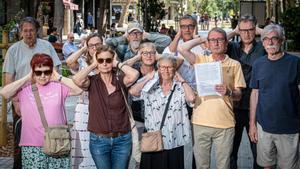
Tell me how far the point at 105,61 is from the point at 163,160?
1.10 metres

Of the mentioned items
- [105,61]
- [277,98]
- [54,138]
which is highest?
[105,61]

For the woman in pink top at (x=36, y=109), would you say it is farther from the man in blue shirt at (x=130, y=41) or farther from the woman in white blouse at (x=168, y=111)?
the man in blue shirt at (x=130, y=41)

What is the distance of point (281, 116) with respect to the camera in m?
5.29

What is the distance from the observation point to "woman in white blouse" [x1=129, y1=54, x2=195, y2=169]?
5.30 meters

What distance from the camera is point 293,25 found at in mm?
26391

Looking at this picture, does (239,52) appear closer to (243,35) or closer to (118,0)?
(243,35)

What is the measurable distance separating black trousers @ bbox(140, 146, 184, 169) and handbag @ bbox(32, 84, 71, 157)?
0.77 metres

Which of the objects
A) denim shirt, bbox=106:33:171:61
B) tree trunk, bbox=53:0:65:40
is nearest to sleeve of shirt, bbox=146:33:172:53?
denim shirt, bbox=106:33:171:61

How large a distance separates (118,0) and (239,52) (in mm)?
63609

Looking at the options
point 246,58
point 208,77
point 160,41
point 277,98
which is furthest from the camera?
point 160,41

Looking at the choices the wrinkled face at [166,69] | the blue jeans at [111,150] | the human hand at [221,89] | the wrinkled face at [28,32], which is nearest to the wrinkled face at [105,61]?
the wrinkled face at [166,69]

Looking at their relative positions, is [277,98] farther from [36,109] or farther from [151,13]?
[151,13]

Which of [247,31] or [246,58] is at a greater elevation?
[247,31]

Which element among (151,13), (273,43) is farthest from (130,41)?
(151,13)
